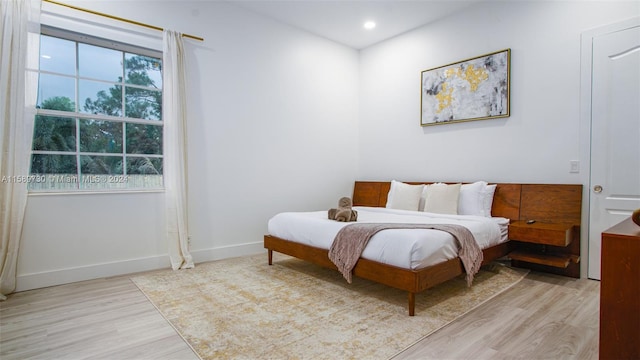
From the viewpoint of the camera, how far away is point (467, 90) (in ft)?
13.3

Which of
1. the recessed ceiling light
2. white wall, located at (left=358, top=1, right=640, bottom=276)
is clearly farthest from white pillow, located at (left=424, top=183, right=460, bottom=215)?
the recessed ceiling light

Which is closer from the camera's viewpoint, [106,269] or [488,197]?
[106,269]

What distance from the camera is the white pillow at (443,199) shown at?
371cm

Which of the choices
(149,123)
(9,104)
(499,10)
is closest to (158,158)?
(149,123)

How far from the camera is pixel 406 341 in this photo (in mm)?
1918

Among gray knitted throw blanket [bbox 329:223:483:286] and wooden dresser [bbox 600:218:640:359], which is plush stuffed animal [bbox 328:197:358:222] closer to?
gray knitted throw blanket [bbox 329:223:483:286]

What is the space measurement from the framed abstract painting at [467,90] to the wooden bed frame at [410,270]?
3.03 ft

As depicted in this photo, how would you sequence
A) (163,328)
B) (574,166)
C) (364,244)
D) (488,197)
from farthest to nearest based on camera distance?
(488,197) < (574,166) < (364,244) < (163,328)

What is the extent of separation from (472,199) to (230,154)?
9.38 feet

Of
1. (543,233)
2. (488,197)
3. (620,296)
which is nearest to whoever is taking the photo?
(620,296)

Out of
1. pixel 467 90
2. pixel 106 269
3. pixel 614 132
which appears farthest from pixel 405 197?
pixel 106 269

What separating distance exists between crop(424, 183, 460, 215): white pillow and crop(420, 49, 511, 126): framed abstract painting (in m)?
0.92

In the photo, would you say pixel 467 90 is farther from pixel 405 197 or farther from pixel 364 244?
pixel 364 244

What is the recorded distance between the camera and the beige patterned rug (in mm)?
1877
